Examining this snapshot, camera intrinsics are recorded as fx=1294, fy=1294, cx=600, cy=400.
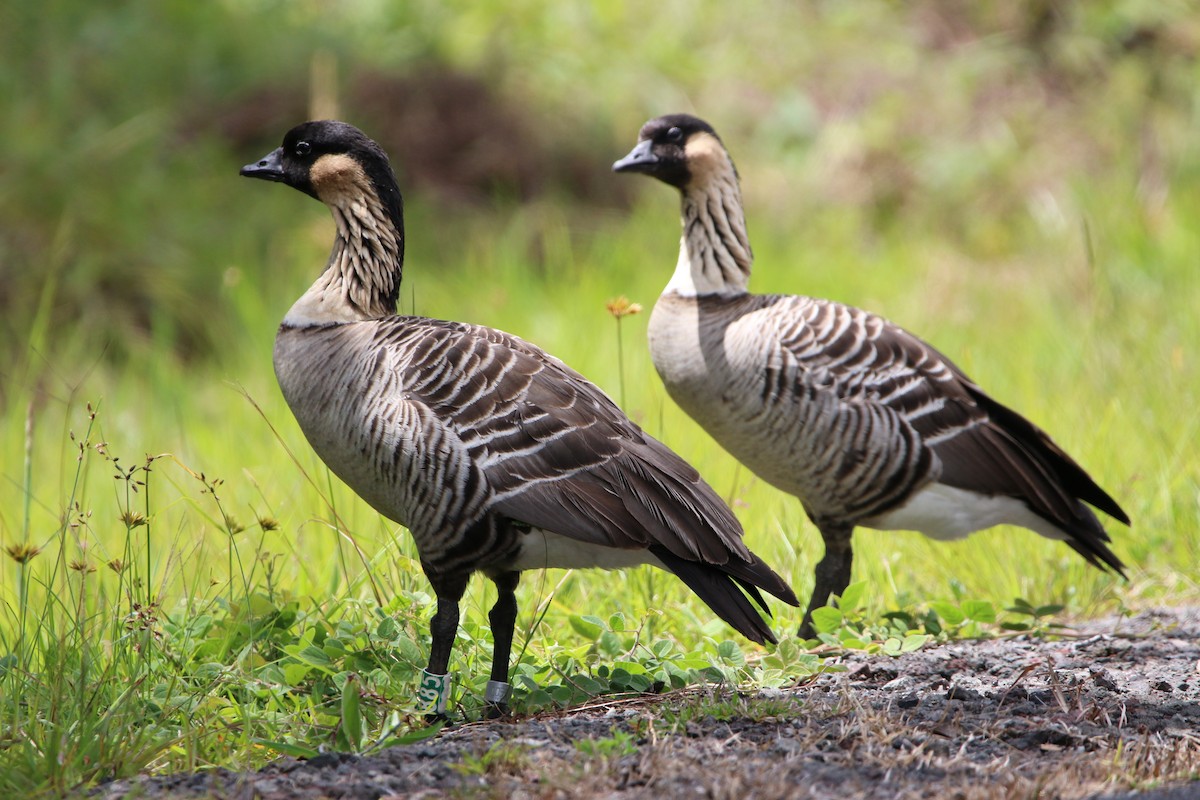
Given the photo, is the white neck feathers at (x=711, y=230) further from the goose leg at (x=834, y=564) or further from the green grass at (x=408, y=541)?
the goose leg at (x=834, y=564)

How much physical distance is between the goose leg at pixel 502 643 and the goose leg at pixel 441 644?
0.14m

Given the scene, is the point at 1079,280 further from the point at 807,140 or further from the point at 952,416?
the point at 952,416

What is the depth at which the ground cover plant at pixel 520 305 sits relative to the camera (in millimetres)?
4379

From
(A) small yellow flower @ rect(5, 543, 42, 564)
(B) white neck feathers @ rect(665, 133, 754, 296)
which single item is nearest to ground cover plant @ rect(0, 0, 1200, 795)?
(A) small yellow flower @ rect(5, 543, 42, 564)

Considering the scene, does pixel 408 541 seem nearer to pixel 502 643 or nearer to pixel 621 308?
pixel 502 643

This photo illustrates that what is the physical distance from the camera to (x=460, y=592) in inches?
171

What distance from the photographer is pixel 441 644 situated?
170 inches

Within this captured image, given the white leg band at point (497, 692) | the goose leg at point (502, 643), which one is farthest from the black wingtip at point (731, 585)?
the white leg band at point (497, 692)

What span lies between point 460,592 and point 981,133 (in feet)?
35.1

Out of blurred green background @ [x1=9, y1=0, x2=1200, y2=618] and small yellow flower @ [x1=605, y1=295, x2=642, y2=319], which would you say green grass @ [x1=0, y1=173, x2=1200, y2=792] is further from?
small yellow flower @ [x1=605, y1=295, x2=642, y2=319]

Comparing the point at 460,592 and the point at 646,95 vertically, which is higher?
the point at 646,95

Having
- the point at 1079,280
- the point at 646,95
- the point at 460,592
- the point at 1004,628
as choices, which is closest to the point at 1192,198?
the point at 1079,280

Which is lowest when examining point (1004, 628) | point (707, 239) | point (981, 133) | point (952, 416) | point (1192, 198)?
point (1004, 628)

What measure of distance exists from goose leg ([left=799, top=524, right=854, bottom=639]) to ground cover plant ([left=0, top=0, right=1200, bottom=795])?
0.20m
